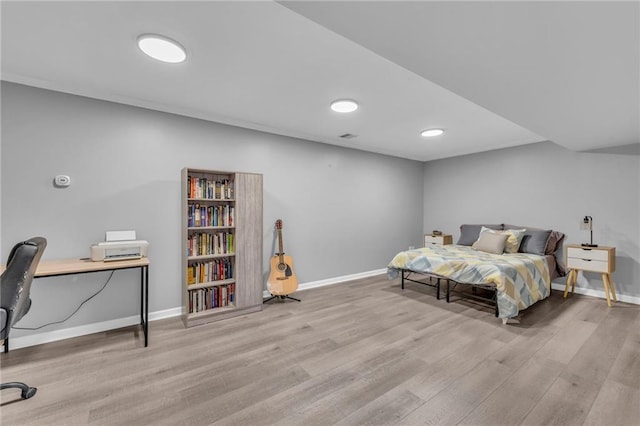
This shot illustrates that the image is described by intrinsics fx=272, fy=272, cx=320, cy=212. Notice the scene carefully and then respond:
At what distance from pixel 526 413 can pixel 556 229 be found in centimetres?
382

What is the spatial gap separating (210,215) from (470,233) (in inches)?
175

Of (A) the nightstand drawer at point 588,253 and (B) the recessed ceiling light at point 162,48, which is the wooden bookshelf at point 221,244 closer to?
(B) the recessed ceiling light at point 162,48

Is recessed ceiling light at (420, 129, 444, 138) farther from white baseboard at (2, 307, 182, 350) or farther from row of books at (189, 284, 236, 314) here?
white baseboard at (2, 307, 182, 350)

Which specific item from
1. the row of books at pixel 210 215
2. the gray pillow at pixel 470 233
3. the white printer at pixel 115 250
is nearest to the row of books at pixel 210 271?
the row of books at pixel 210 215

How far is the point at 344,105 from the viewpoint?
3053 mm

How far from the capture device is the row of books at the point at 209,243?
10.4 feet

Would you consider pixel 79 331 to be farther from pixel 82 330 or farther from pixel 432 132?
pixel 432 132

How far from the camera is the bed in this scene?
120 inches

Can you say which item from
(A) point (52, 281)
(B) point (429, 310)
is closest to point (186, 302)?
(A) point (52, 281)

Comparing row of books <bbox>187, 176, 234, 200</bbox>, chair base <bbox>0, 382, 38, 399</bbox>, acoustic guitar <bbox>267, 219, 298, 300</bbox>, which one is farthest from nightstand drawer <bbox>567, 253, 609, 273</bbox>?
chair base <bbox>0, 382, 38, 399</bbox>

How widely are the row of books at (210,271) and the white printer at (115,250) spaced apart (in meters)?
0.59

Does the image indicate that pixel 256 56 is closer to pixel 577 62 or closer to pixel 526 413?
pixel 577 62

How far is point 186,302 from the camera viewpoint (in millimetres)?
3010

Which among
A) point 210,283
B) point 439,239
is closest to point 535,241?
point 439,239
